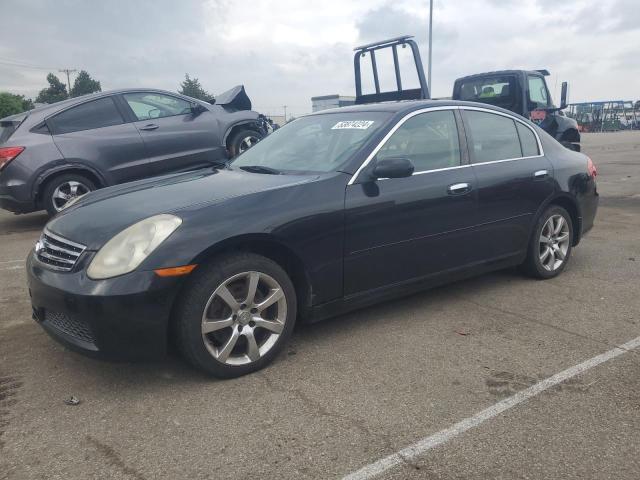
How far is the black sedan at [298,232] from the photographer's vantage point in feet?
9.23

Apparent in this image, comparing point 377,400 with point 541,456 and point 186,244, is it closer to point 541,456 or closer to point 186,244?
point 541,456

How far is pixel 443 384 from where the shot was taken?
2.97 m


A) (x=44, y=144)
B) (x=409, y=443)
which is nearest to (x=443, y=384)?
(x=409, y=443)

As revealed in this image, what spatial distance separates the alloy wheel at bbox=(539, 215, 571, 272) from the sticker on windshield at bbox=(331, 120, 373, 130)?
187 centimetres

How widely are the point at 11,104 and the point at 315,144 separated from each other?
8735cm

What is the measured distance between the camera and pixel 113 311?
2713mm

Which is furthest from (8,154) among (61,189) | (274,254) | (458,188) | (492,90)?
(492,90)

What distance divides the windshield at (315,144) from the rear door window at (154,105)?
389cm

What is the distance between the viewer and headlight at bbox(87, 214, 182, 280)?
276 cm

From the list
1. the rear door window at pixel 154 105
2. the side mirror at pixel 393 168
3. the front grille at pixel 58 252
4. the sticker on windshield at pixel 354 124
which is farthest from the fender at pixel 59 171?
the side mirror at pixel 393 168

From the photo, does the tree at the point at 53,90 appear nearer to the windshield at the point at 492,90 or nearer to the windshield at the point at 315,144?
the windshield at the point at 492,90

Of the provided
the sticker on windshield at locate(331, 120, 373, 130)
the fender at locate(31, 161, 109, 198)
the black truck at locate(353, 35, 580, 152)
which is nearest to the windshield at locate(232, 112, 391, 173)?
the sticker on windshield at locate(331, 120, 373, 130)

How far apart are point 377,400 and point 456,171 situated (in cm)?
193

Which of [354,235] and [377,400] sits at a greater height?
[354,235]
